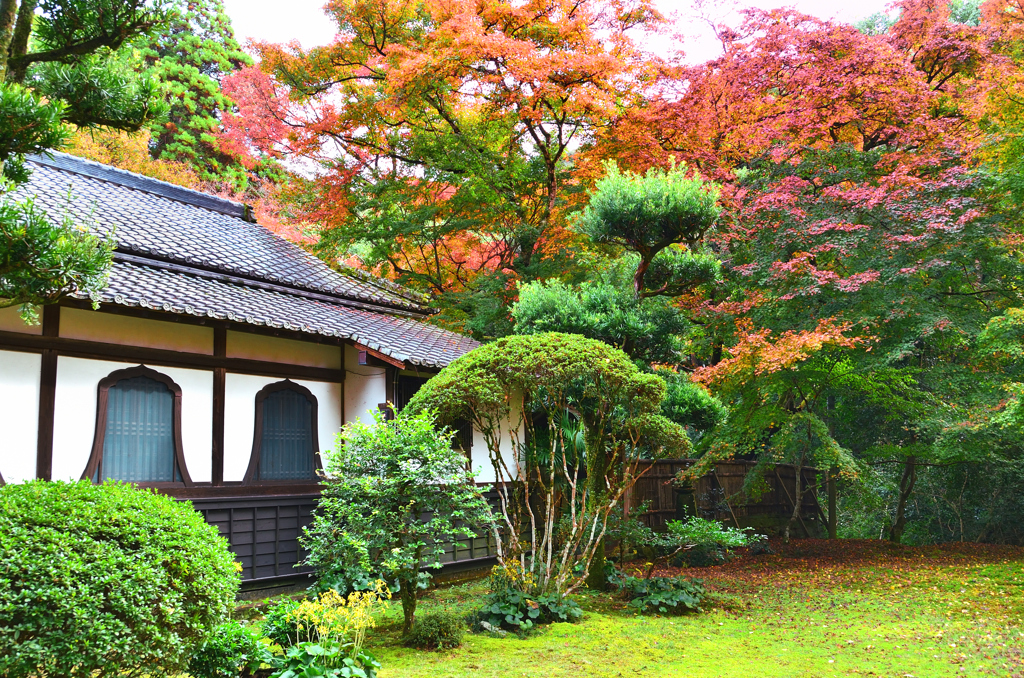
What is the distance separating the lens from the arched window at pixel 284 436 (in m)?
9.34

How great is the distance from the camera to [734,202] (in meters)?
13.4

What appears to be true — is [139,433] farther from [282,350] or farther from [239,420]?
[282,350]

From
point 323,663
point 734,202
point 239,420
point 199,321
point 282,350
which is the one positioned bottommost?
point 323,663

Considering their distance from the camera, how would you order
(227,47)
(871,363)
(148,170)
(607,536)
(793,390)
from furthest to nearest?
1. (227,47)
2. (148,170)
3. (793,390)
4. (871,363)
5. (607,536)

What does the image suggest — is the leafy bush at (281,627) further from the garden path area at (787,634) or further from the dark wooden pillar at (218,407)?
the dark wooden pillar at (218,407)

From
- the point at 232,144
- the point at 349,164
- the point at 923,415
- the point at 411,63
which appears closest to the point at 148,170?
the point at 232,144

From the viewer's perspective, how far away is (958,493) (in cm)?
1616

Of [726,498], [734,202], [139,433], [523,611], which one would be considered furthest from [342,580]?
[726,498]

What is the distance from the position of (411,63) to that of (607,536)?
8841 millimetres

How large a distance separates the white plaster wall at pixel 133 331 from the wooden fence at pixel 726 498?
8.31 meters

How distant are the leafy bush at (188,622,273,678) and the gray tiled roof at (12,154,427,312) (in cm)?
596

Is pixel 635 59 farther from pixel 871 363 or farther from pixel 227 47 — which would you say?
pixel 227 47

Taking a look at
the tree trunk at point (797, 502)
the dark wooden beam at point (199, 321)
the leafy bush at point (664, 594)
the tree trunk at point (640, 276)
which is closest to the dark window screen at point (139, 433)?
the dark wooden beam at point (199, 321)

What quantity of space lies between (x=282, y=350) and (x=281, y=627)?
449cm
